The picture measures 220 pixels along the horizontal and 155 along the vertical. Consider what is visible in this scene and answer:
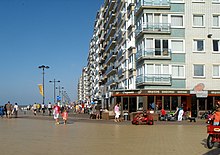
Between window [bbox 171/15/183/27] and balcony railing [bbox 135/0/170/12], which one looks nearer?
balcony railing [bbox 135/0/170/12]

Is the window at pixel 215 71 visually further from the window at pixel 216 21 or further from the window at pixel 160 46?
the window at pixel 160 46

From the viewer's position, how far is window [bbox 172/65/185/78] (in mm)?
42372

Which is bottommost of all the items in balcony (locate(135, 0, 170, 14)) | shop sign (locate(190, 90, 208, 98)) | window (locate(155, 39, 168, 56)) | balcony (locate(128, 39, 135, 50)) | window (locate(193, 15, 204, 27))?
shop sign (locate(190, 90, 208, 98))

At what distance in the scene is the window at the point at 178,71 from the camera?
1668 inches

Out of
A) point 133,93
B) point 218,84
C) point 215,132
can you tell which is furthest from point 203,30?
point 215,132

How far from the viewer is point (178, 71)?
42.5 m

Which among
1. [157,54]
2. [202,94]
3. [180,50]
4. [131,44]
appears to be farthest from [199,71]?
[131,44]

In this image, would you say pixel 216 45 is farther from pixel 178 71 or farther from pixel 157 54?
pixel 157 54

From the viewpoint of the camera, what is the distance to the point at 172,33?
42500 millimetres

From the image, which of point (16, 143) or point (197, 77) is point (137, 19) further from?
point (16, 143)

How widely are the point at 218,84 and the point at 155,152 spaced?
3204 cm

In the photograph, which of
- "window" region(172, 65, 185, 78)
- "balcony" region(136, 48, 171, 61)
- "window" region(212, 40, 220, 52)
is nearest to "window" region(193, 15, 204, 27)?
"window" region(212, 40, 220, 52)

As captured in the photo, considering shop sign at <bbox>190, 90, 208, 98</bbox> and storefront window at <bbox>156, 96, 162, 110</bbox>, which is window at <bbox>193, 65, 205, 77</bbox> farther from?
storefront window at <bbox>156, 96, 162, 110</bbox>

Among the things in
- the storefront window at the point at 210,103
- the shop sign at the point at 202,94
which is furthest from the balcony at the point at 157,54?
the storefront window at the point at 210,103
